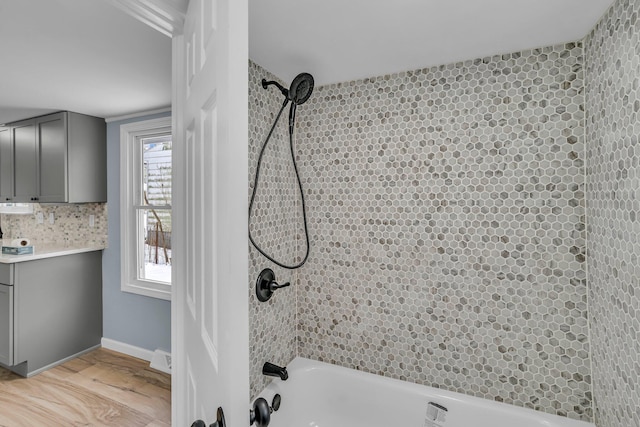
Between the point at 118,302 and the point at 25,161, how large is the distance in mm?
1761

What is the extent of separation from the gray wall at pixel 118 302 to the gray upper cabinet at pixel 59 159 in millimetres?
111

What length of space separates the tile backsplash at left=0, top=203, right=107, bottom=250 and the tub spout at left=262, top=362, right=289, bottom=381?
8.57 feet

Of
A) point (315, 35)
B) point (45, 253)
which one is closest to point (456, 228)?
point (315, 35)

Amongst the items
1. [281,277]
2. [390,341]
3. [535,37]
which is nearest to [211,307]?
[281,277]

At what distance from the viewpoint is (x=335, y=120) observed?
184 centimetres

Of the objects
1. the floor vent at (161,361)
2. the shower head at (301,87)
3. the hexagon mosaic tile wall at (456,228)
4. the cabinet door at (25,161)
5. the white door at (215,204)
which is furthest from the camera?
the cabinet door at (25,161)

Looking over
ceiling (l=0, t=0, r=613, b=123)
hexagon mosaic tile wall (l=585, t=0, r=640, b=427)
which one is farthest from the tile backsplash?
hexagon mosaic tile wall (l=585, t=0, r=640, b=427)

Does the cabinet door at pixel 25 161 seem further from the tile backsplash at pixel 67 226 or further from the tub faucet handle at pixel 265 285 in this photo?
the tub faucet handle at pixel 265 285

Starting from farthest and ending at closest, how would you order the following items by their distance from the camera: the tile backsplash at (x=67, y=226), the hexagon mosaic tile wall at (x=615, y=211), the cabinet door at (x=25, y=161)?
the tile backsplash at (x=67, y=226)
the cabinet door at (x=25, y=161)
the hexagon mosaic tile wall at (x=615, y=211)

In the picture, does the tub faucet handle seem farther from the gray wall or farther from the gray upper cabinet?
the gray upper cabinet

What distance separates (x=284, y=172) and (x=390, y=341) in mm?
1106

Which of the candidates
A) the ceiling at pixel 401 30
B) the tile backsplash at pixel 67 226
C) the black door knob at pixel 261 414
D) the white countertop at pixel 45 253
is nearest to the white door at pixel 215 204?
the black door knob at pixel 261 414

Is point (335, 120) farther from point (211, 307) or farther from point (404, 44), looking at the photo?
point (211, 307)

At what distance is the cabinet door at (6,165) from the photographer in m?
3.38
